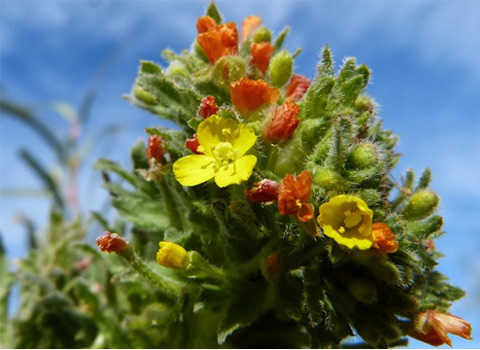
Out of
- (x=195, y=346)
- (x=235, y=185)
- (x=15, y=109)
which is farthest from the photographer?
(x=15, y=109)

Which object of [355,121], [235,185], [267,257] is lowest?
[267,257]

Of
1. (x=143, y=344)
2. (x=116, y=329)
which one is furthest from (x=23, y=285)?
(x=143, y=344)

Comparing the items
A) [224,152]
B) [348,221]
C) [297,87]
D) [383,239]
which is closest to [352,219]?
[348,221]

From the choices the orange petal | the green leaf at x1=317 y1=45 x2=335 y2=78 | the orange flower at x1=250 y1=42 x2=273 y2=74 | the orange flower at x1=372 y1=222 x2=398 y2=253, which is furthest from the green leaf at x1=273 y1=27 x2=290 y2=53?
the orange flower at x1=372 y1=222 x2=398 y2=253

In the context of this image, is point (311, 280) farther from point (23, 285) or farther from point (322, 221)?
point (23, 285)

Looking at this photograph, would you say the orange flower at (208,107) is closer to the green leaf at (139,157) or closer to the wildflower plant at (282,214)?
the wildflower plant at (282,214)

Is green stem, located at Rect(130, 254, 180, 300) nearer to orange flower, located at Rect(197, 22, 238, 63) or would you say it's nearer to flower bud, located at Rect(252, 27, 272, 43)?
orange flower, located at Rect(197, 22, 238, 63)

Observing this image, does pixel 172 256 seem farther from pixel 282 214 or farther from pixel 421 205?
pixel 421 205
